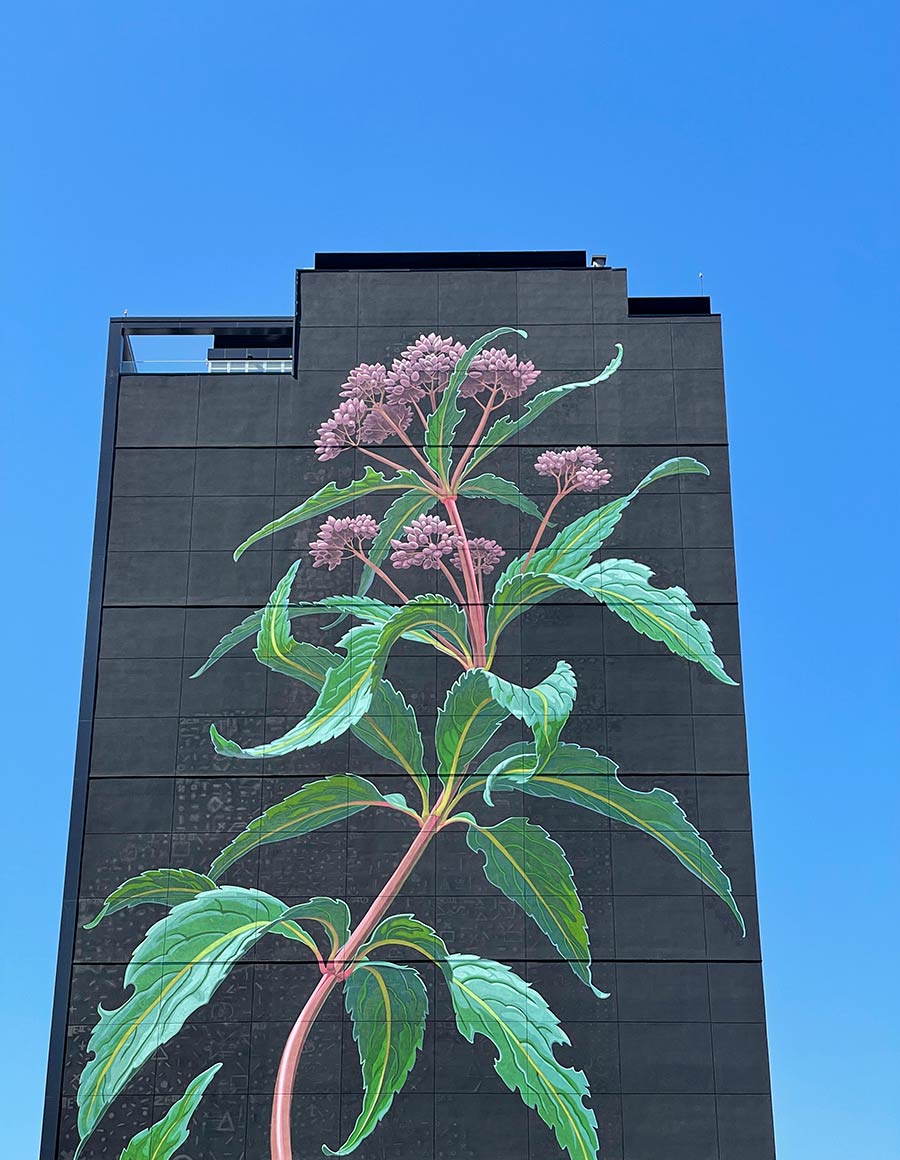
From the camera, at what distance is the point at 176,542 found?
2867 centimetres

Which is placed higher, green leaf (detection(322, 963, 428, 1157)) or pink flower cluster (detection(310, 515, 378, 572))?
pink flower cluster (detection(310, 515, 378, 572))

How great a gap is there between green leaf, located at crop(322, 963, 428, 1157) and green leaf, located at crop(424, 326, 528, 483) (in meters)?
8.87

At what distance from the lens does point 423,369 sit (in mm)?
29641

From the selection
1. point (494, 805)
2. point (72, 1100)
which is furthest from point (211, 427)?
point (72, 1100)

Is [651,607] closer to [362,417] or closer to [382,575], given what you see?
[382,575]

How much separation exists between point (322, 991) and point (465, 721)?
503 centimetres

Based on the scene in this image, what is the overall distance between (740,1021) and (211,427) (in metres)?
13.9

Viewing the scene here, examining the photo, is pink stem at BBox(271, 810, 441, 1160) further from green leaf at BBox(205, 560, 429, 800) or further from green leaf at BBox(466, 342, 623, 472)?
green leaf at BBox(466, 342, 623, 472)

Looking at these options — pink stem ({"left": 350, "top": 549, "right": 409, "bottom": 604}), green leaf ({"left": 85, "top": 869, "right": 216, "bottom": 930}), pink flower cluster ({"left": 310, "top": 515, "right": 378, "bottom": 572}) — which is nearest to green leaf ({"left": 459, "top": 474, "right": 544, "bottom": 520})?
pink flower cluster ({"left": 310, "top": 515, "right": 378, "bottom": 572})

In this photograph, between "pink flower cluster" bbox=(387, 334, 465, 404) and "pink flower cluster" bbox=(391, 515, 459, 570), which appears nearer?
"pink flower cluster" bbox=(391, 515, 459, 570)

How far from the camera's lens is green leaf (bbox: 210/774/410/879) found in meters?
26.6

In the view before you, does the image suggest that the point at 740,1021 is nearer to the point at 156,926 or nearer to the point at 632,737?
the point at 632,737

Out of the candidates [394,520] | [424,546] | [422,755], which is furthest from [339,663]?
[394,520]

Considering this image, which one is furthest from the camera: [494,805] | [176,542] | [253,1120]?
[176,542]
